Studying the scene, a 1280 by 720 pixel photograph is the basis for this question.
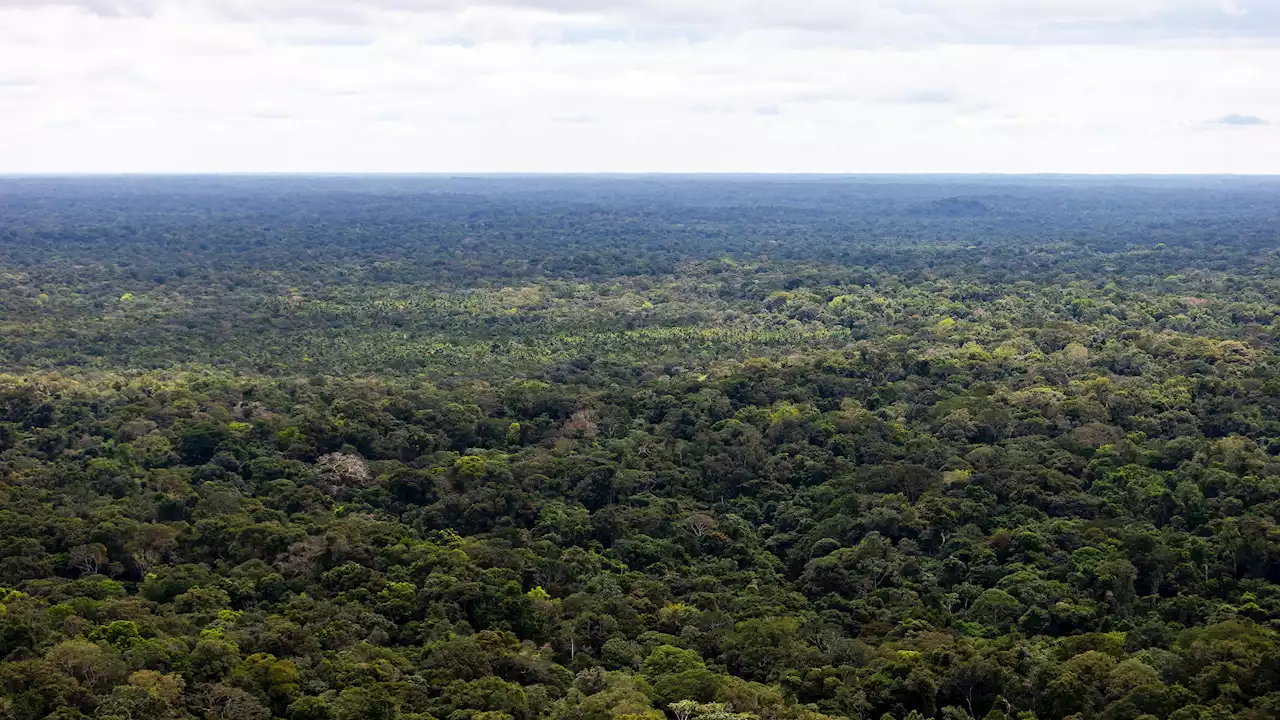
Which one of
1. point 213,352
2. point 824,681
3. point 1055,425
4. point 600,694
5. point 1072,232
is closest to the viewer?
point 600,694

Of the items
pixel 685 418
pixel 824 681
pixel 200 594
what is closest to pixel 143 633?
pixel 200 594

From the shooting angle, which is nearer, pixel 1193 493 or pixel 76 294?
pixel 1193 493

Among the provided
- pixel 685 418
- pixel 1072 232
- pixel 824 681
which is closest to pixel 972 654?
pixel 824 681

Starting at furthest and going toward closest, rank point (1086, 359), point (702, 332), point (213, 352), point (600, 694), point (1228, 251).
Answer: point (1228, 251) < point (702, 332) < point (213, 352) < point (1086, 359) < point (600, 694)

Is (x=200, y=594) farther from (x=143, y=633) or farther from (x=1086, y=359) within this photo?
(x=1086, y=359)

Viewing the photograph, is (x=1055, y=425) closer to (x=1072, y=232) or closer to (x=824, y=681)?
(x=824, y=681)

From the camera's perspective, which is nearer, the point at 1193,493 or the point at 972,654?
the point at 972,654
